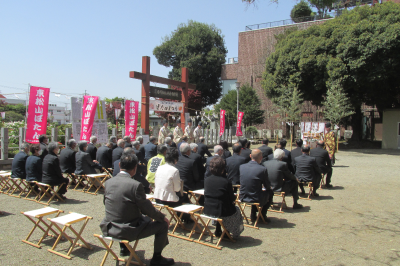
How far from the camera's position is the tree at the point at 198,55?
35750mm

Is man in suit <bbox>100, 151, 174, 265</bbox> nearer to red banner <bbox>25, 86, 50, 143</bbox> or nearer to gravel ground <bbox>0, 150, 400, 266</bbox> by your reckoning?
gravel ground <bbox>0, 150, 400, 266</bbox>

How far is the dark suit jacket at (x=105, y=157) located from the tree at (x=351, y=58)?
52.3ft

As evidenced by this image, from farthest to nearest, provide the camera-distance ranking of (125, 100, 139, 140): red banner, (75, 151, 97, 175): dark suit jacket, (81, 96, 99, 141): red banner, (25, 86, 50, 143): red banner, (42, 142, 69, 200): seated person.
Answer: (125, 100, 139, 140): red banner < (81, 96, 99, 141): red banner < (25, 86, 50, 143): red banner < (75, 151, 97, 175): dark suit jacket < (42, 142, 69, 200): seated person

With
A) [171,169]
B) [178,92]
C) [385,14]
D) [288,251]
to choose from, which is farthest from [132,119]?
[385,14]

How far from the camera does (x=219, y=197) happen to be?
4.12 m

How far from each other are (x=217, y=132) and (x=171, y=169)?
17219 millimetres

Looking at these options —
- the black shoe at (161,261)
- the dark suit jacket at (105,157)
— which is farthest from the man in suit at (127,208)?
the dark suit jacket at (105,157)

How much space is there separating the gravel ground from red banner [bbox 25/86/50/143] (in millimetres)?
2847

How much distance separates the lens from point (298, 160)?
23.3 ft

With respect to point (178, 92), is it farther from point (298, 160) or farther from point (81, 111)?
point (298, 160)

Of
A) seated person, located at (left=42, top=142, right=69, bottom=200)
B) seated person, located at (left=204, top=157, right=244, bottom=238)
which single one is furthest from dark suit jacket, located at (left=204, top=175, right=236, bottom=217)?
seated person, located at (left=42, top=142, right=69, bottom=200)

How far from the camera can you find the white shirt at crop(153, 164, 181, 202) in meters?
4.41

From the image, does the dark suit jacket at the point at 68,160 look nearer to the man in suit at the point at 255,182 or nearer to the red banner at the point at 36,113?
the red banner at the point at 36,113

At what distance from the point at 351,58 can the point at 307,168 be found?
1427 cm
